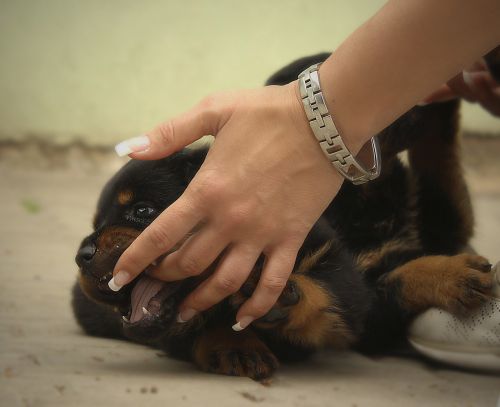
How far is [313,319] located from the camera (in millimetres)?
2105

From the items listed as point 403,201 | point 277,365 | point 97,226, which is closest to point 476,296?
point 277,365

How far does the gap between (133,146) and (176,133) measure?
111mm

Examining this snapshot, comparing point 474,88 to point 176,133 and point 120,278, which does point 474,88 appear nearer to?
point 176,133

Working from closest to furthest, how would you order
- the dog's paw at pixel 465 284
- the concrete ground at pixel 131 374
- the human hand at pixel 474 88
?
the concrete ground at pixel 131 374
the dog's paw at pixel 465 284
the human hand at pixel 474 88

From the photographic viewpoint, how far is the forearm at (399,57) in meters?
1.55

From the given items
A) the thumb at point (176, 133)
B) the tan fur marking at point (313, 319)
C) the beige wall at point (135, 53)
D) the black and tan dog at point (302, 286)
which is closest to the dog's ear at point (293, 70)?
the black and tan dog at point (302, 286)

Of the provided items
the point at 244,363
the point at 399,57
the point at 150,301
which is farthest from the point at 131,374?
the point at 399,57

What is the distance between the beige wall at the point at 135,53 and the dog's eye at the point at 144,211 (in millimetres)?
5156

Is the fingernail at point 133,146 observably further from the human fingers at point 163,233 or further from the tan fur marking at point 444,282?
the tan fur marking at point 444,282

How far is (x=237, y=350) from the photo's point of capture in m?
2.09

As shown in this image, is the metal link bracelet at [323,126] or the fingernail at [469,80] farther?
the fingernail at [469,80]

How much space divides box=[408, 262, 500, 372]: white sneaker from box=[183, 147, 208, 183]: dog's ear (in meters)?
0.88

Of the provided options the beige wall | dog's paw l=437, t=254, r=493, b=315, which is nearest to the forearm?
dog's paw l=437, t=254, r=493, b=315

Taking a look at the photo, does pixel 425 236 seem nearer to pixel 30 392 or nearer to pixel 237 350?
pixel 237 350
